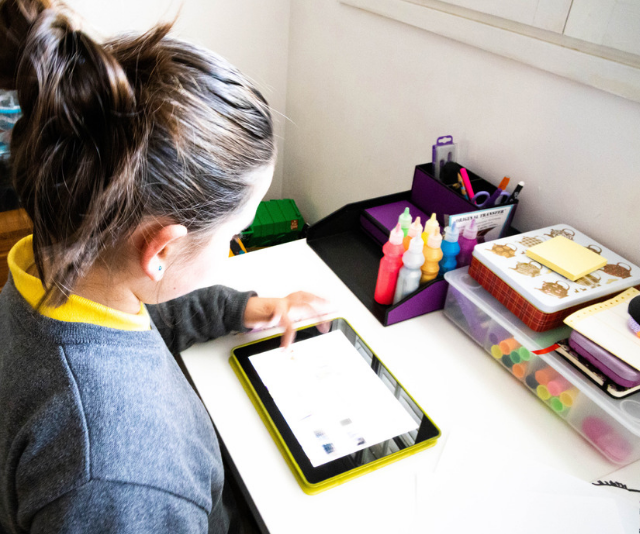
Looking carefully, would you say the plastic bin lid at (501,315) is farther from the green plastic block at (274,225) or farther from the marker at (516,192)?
the green plastic block at (274,225)

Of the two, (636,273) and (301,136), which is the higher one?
(636,273)

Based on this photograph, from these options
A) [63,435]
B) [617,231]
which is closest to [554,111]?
[617,231]

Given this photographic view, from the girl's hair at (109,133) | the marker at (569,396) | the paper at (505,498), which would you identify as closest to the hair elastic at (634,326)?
the marker at (569,396)

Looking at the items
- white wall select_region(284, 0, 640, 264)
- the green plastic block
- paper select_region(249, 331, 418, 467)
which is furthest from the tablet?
the green plastic block

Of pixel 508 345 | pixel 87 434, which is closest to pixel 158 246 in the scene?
pixel 87 434

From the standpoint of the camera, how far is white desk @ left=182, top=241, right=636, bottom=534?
23.8 inches

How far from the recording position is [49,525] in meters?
0.46

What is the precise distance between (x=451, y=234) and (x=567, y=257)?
0.61 feet

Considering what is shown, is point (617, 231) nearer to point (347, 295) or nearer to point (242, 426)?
point (347, 295)

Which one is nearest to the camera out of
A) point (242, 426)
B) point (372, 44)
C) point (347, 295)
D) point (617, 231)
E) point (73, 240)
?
point (73, 240)

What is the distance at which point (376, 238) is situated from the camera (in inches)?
41.5

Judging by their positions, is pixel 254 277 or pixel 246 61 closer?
pixel 254 277

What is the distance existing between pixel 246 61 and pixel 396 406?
1374 millimetres

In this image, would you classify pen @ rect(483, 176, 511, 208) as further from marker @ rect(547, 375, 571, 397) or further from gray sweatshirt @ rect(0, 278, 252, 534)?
gray sweatshirt @ rect(0, 278, 252, 534)
